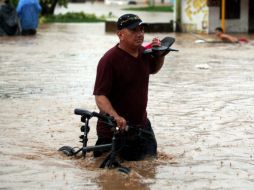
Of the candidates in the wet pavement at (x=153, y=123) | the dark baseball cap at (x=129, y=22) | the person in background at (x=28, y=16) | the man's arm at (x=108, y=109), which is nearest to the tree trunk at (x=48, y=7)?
the person in background at (x=28, y=16)

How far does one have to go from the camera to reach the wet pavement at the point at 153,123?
22.8 feet

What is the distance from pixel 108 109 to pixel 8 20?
791 inches

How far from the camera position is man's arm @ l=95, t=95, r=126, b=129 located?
6.84m

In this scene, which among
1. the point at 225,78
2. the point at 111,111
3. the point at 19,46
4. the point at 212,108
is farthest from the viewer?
the point at 19,46

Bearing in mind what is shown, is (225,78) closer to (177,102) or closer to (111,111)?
(177,102)

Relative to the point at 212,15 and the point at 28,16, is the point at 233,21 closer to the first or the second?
the point at 212,15

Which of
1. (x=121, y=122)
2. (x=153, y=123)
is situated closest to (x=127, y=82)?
(x=121, y=122)

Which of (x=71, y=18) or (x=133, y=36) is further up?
(x=133, y=36)

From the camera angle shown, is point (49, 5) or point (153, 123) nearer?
point (153, 123)

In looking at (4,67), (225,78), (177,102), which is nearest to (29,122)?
(177,102)

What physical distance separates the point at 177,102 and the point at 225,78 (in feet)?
10.7

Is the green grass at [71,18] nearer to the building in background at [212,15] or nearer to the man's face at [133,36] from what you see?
the building in background at [212,15]

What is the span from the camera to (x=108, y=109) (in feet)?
22.8

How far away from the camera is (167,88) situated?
13000 millimetres
